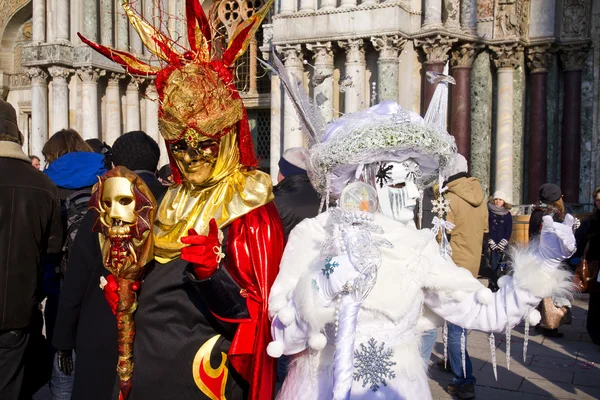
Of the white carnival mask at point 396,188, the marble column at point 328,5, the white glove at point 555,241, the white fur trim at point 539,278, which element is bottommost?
the white fur trim at point 539,278

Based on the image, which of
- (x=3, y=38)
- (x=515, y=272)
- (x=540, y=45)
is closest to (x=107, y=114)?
(x=3, y=38)

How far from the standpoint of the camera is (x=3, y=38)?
57.2 ft

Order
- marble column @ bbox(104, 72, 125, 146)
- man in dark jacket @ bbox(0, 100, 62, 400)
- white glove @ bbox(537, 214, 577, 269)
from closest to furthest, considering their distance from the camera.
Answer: white glove @ bbox(537, 214, 577, 269) < man in dark jacket @ bbox(0, 100, 62, 400) < marble column @ bbox(104, 72, 125, 146)

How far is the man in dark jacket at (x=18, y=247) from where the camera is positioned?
3354 mm

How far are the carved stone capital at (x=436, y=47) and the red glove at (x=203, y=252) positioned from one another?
327 inches

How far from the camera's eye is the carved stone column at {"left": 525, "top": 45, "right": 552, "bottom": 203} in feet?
36.4

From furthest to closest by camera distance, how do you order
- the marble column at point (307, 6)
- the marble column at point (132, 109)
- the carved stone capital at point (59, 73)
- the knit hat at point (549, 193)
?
the marble column at point (132, 109) → the carved stone capital at point (59, 73) → the marble column at point (307, 6) → the knit hat at point (549, 193)

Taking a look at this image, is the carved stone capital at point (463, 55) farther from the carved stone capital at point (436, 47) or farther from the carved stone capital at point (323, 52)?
the carved stone capital at point (323, 52)

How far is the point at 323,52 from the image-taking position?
10.4 m

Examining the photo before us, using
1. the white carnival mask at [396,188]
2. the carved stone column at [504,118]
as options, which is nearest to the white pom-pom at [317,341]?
the white carnival mask at [396,188]

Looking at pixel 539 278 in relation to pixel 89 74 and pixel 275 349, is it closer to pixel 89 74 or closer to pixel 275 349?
pixel 275 349

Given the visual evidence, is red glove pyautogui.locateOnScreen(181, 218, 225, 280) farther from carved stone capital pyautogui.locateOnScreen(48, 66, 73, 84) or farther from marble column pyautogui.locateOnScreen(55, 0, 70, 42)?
marble column pyautogui.locateOnScreen(55, 0, 70, 42)

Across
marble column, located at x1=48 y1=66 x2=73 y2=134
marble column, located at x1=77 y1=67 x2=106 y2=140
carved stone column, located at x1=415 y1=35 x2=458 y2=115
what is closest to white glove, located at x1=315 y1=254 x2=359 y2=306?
carved stone column, located at x1=415 y1=35 x2=458 y2=115

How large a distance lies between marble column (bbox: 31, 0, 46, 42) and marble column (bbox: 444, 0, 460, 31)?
958cm
